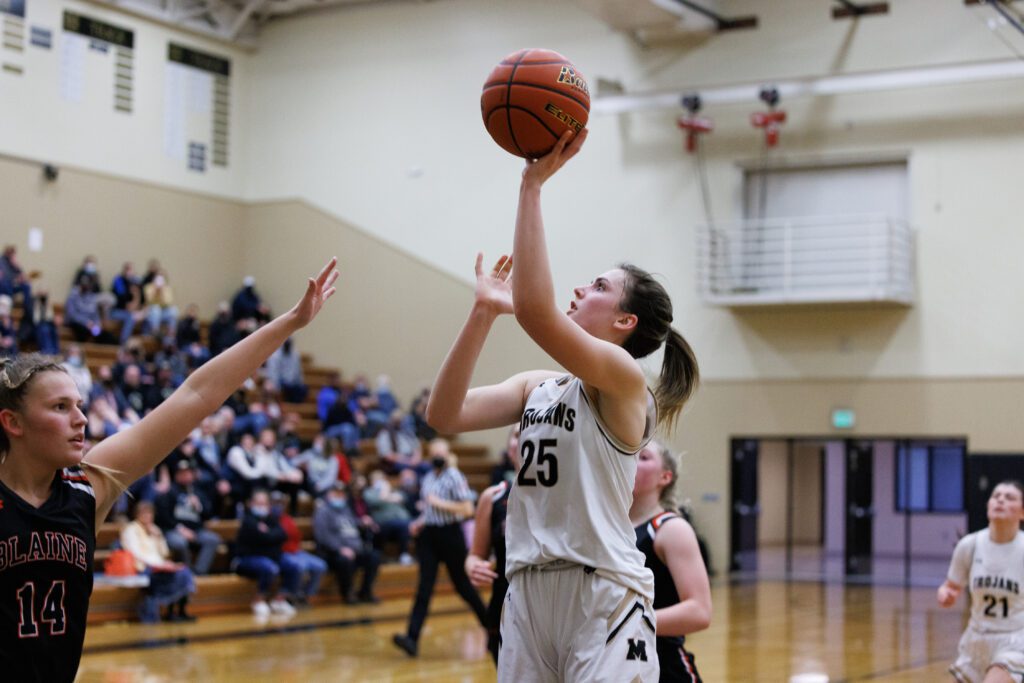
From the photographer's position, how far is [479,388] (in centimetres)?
334

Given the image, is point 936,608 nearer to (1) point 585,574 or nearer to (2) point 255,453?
(2) point 255,453

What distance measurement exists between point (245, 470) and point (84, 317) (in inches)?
187

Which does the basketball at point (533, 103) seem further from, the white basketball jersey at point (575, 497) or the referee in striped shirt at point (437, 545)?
the referee in striped shirt at point (437, 545)

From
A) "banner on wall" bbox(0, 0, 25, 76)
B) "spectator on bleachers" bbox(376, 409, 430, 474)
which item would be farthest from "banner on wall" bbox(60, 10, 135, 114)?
"spectator on bleachers" bbox(376, 409, 430, 474)

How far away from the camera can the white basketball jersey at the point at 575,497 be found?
10.3 feet

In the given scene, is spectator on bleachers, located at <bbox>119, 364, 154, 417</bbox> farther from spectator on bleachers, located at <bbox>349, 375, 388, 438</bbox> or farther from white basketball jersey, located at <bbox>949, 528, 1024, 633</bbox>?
white basketball jersey, located at <bbox>949, 528, 1024, 633</bbox>

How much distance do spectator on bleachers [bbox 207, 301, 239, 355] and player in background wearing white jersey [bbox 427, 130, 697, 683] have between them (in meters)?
16.1

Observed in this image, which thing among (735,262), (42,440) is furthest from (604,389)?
(735,262)

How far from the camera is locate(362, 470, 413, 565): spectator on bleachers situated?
50.1 feet

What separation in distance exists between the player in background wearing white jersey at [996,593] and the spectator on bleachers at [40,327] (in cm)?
1218

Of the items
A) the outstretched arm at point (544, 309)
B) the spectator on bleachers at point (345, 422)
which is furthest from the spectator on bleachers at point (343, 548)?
the outstretched arm at point (544, 309)

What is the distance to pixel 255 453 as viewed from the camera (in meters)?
14.5

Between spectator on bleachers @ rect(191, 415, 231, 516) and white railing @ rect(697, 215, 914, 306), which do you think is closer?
spectator on bleachers @ rect(191, 415, 231, 516)

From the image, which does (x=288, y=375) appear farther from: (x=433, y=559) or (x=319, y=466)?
(x=433, y=559)
